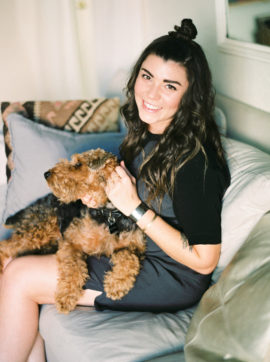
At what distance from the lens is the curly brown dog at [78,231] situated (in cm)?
159

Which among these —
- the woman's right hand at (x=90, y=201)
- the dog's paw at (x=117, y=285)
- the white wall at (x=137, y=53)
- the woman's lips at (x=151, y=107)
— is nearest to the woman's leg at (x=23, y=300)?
the dog's paw at (x=117, y=285)

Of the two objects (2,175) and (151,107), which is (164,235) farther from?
(2,175)

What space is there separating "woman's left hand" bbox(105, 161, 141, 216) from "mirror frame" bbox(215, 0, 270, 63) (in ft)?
3.17

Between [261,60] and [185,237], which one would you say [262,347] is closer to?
[185,237]

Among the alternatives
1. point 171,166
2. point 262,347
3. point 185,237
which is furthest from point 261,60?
point 262,347

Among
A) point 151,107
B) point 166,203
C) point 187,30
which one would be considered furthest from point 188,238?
point 187,30

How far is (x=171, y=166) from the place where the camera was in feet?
4.93

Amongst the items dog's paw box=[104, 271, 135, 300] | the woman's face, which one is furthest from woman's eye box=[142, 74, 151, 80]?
dog's paw box=[104, 271, 135, 300]

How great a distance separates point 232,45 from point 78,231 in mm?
1432

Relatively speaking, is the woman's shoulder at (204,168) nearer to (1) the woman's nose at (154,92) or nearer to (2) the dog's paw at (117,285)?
(1) the woman's nose at (154,92)

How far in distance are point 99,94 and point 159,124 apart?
1.77 metres

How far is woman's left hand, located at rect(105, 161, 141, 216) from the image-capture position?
1.53 metres

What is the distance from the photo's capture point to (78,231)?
1.85 meters

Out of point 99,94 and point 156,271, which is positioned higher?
point 99,94
